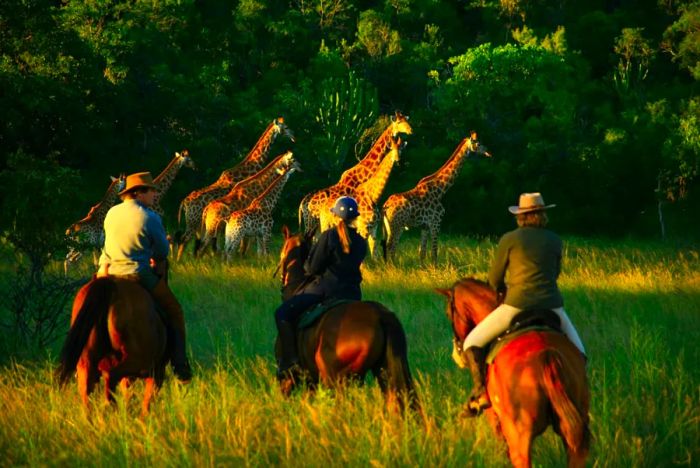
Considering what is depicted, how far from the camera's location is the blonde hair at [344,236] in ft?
27.4

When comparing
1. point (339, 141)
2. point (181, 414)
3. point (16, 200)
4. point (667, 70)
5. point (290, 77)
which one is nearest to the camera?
point (181, 414)

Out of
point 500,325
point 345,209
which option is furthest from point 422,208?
point 500,325

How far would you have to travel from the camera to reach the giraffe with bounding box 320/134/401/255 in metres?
19.8

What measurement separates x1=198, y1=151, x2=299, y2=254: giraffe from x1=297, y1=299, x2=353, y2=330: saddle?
12.9 metres

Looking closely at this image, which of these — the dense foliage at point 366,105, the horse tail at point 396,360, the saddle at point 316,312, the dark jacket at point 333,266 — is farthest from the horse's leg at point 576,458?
the dense foliage at point 366,105

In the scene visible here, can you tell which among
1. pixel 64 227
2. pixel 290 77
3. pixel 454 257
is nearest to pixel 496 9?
pixel 290 77

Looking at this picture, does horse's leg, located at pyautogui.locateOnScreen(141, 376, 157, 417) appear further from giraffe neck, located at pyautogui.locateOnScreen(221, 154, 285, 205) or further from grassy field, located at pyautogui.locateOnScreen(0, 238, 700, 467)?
giraffe neck, located at pyautogui.locateOnScreen(221, 154, 285, 205)

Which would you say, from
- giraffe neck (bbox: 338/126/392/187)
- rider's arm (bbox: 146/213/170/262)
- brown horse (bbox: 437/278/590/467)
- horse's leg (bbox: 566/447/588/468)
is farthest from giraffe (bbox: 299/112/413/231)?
horse's leg (bbox: 566/447/588/468)

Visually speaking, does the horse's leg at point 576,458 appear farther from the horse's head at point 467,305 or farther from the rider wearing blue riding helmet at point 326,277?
the rider wearing blue riding helmet at point 326,277

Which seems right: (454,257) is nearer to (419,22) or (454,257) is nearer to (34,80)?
(34,80)

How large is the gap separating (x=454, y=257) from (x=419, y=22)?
80.4 ft

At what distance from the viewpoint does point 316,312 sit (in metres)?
8.17

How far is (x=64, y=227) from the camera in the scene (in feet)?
42.4

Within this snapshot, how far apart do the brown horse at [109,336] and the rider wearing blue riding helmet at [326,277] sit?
36.5 inches
